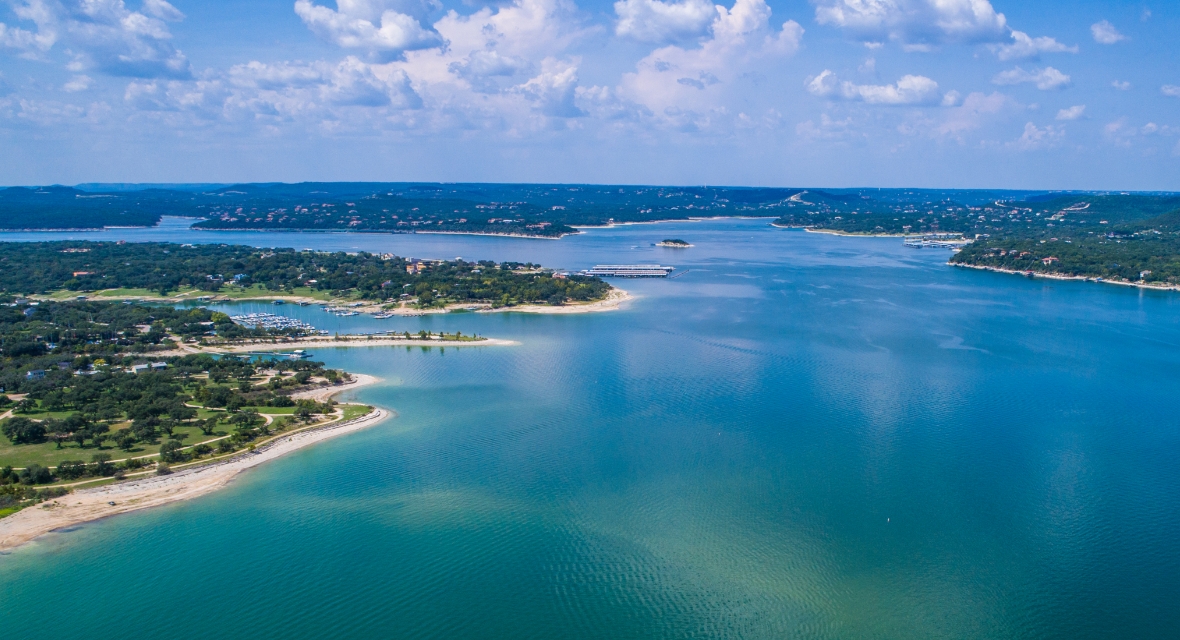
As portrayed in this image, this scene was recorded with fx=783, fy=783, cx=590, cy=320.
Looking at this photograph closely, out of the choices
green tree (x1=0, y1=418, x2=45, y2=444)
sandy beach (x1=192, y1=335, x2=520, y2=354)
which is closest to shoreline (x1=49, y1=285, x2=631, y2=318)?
sandy beach (x1=192, y1=335, x2=520, y2=354)

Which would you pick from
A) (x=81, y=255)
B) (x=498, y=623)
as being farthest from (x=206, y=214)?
(x=498, y=623)

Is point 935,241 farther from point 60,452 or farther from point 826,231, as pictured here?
point 60,452

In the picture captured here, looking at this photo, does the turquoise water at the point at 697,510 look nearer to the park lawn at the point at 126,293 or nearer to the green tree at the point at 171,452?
the green tree at the point at 171,452

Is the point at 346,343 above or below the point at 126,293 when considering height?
below

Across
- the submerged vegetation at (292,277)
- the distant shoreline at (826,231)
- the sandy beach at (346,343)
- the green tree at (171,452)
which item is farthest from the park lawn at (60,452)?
the distant shoreline at (826,231)

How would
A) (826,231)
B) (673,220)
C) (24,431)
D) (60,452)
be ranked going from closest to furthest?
(60,452) → (24,431) → (826,231) → (673,220)

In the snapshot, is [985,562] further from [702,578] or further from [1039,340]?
[1039,340]

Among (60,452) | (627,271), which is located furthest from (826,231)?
(60,452)
